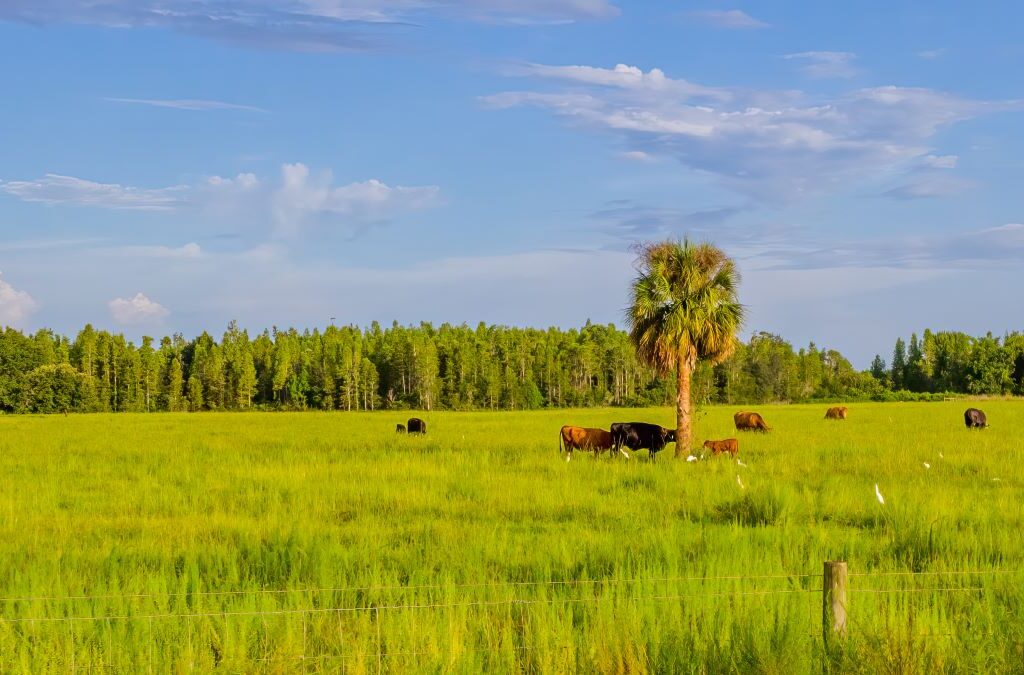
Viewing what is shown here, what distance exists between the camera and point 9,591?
9.57 m

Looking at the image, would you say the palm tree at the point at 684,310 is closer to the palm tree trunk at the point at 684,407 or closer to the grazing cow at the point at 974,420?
the palm tree trunk at the point at 684,407

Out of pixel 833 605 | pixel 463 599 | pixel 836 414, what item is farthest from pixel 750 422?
pixel 833 605

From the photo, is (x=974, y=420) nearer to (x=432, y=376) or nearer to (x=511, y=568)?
(x=511, y=568)

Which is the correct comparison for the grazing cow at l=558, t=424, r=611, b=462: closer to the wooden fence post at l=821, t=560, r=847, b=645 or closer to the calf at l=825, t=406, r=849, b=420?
the wooden fence post at l=821, t=560, r=847, b=645

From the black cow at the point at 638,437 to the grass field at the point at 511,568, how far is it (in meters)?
4.59

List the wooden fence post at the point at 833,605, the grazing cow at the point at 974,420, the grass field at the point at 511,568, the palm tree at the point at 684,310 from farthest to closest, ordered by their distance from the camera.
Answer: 1. the grazing cow at the point at 974,420
2. the palm tree at the point at 684,310
3. the grass field at the point at 511,568
4. the wooden fence post at the point at 833,605

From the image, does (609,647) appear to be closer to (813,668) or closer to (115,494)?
(813,668)

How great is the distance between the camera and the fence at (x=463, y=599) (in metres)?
6.91

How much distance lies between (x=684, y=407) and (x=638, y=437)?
211 centimetres

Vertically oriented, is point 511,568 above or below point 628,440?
below

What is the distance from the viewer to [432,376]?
450 ft

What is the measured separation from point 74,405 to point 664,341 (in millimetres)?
119598

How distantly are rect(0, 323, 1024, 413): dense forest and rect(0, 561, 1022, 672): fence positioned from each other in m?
122

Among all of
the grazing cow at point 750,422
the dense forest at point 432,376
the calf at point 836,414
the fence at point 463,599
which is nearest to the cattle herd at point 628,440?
the fence at point 463,599
